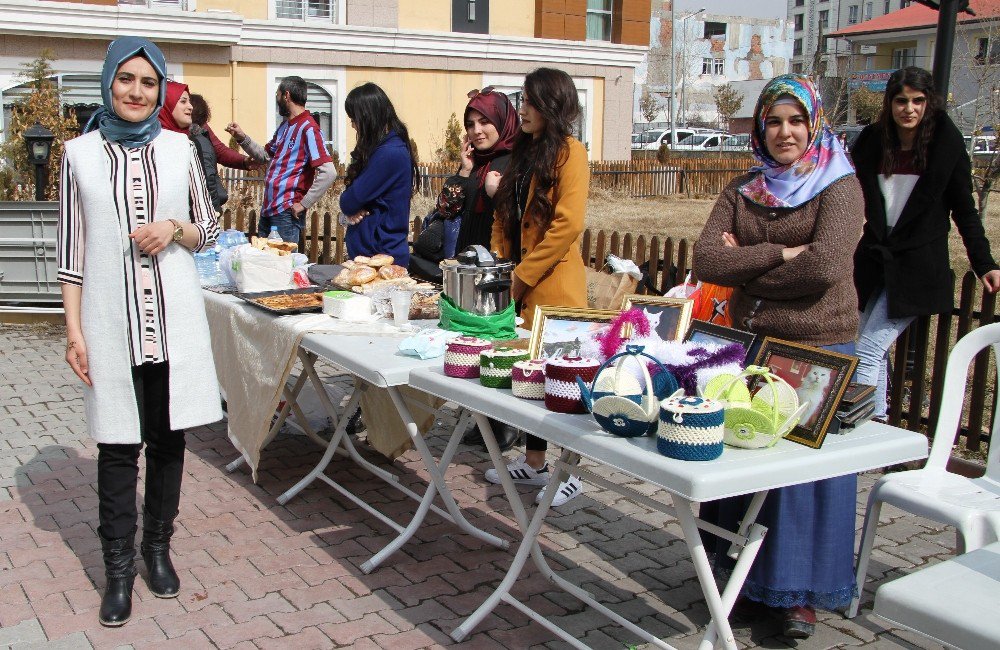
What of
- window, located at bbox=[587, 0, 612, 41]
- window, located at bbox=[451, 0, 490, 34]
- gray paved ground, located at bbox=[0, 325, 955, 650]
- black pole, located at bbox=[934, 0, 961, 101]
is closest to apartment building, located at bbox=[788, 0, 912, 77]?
window, located at bbox=[587, 0, 612, 41]

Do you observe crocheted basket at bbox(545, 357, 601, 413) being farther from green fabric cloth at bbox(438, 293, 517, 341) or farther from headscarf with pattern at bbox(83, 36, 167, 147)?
headscarf with pattern at bbox(83, 36, 167, 147)

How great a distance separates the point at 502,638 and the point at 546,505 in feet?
1.88

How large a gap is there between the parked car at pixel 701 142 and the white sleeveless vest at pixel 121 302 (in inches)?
1574

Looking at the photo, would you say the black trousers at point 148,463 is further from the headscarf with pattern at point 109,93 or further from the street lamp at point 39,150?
the street lamp at point 39,150

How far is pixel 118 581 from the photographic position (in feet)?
11.9

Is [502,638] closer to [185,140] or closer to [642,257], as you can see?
[185,140]

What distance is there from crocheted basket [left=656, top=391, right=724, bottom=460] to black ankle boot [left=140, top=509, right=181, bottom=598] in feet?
7.17

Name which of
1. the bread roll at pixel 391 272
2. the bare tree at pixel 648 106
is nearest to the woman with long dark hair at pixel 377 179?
the bread roll at pixel 391 272

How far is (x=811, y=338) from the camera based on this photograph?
135 inches

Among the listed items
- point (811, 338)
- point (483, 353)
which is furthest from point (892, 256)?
point (483, 353)

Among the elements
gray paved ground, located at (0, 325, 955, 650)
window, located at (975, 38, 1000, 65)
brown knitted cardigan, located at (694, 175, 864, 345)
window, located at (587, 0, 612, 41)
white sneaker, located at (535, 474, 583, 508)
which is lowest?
gray paved ground, located at (0, 325, 955, 650)

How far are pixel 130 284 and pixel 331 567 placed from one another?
4.67 ft

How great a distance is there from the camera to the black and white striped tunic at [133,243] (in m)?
3.45

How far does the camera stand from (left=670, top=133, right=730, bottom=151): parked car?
44041 mm
